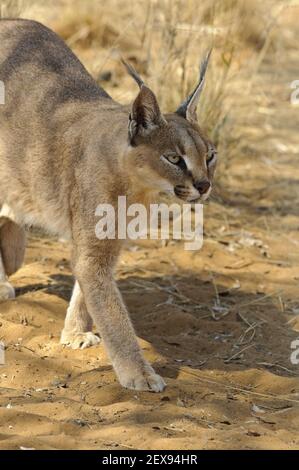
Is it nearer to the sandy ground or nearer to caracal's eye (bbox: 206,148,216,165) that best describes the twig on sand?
the sandy ground

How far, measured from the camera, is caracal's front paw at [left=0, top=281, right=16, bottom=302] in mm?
5828

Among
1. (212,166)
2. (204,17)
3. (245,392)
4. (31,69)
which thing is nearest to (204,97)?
(204,17)

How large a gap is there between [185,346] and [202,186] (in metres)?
1.11

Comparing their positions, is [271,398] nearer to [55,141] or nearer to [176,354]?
[176,354]

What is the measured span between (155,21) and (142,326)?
3.41 meters

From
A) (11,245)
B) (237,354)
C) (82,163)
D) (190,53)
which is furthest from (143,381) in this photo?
(190,53)

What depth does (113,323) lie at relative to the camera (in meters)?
4.88

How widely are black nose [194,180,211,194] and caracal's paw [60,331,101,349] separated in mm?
1143

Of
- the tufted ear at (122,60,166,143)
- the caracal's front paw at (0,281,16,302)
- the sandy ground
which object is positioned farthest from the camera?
the caracal's front paw at (0,281,16,302)

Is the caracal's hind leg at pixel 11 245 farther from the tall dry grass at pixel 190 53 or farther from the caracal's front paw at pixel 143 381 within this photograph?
the tall dry grass at pixel 190 53

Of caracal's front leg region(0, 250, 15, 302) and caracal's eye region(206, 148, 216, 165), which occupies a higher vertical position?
caracal's eye region(206, 148, 216, 165)

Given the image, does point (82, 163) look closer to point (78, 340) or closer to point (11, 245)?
point (78, 340)

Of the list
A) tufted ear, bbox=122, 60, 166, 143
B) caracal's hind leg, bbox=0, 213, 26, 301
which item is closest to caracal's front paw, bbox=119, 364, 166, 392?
tufted ear, bbox=122, 60, 166, 143

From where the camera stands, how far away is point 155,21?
822 cm
